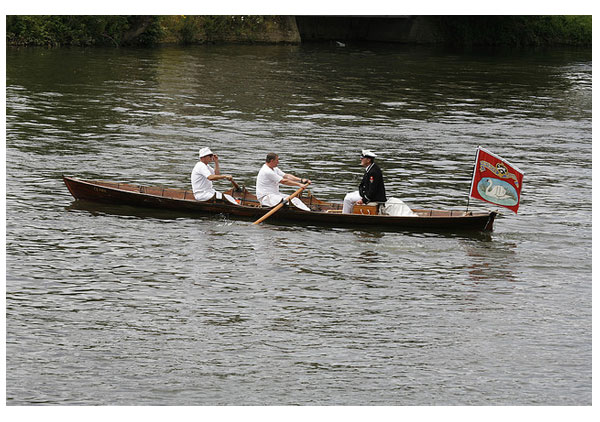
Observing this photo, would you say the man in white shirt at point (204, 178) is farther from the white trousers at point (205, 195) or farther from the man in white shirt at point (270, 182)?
the man in white shirt at point (270, 182)

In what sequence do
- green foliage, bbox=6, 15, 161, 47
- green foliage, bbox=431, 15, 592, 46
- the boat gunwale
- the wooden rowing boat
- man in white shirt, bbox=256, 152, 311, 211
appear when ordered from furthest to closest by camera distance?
green foliage, bbox=431, 15, 592, 46 → green foliage, bbox=6, 15, 161, 47 → man in white shirt, bbox=256, 152, 311, 211 → the wooden rowing boat → the boat gunwale

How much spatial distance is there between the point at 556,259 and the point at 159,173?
424 inches

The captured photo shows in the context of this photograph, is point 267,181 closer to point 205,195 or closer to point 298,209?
point 298,209

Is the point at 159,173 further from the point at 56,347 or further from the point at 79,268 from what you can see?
the point at 56,347

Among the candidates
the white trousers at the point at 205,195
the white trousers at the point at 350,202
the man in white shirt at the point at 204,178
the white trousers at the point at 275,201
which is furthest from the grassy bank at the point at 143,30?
the white trousers at the point at 350,202

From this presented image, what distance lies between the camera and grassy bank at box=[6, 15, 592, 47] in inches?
2029

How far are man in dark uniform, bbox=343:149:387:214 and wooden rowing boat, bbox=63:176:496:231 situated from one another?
194mm

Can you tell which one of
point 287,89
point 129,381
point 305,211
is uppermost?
point 287,89

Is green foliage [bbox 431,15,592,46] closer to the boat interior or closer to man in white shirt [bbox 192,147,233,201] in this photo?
the boat interior

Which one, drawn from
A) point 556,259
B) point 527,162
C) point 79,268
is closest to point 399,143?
point 527,162

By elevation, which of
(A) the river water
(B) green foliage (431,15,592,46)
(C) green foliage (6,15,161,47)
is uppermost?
(B) green foliage (431,15,592,46)

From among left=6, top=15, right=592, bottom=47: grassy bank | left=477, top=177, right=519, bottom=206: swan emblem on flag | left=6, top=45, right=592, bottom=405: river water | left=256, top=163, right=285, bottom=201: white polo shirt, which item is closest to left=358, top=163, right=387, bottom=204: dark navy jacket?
left=6, top=45, right=592, bottom=405: river water

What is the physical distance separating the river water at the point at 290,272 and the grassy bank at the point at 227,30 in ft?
54.2
